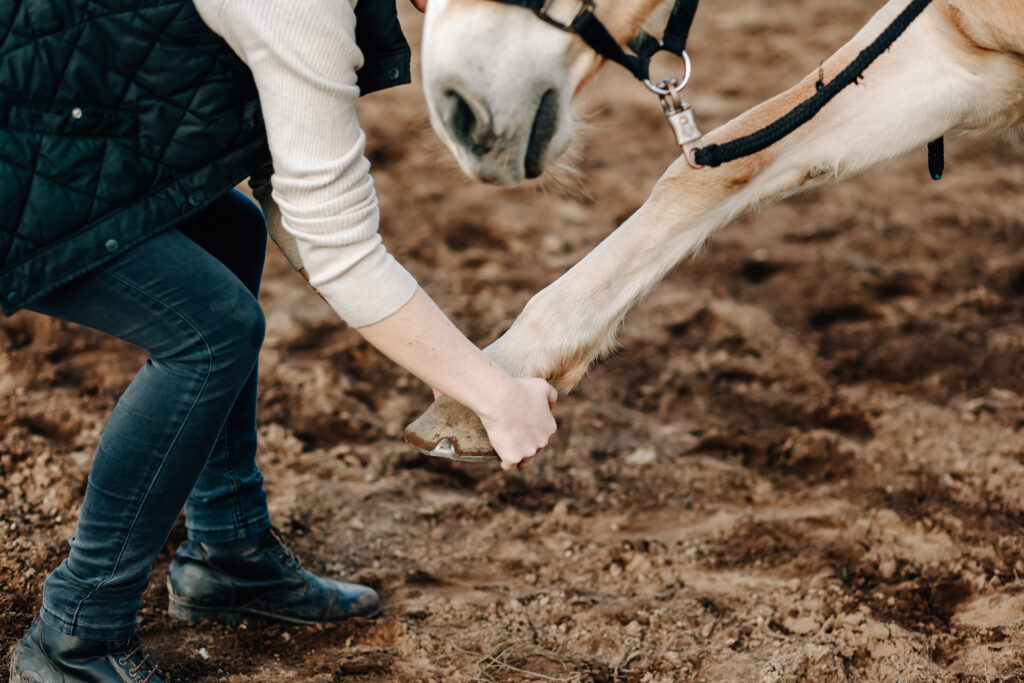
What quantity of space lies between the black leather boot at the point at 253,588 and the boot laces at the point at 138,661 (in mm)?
244

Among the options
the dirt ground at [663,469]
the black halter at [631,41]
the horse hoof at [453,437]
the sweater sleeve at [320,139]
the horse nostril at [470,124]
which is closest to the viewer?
the sweater sleeve at [320,139]

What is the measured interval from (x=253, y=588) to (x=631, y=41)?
1.32 meters

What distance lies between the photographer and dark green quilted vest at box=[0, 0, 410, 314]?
135 cm

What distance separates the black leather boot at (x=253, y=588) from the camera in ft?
6.37

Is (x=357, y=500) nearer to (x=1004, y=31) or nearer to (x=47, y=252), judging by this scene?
(x=47, y=252)

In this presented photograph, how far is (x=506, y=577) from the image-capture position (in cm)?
218

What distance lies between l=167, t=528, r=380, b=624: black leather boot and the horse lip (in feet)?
3.28

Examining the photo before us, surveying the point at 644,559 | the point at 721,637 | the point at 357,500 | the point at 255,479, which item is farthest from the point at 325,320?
the point at 721,637

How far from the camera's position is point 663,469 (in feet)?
8.48

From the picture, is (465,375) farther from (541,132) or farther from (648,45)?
(648,45)

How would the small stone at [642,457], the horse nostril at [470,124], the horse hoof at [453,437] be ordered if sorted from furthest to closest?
1. the small stone at [642,457]
2. the horse hoof at [453,437]
3. the horse nostril at [470,124]

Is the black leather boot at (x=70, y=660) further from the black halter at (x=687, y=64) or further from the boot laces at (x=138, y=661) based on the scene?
the black halter at (x=687, y=64)

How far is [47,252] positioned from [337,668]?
0.97m

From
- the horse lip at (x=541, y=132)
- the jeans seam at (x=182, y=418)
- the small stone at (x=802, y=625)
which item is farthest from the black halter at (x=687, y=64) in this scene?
the small stone at (x=802, y=625)
